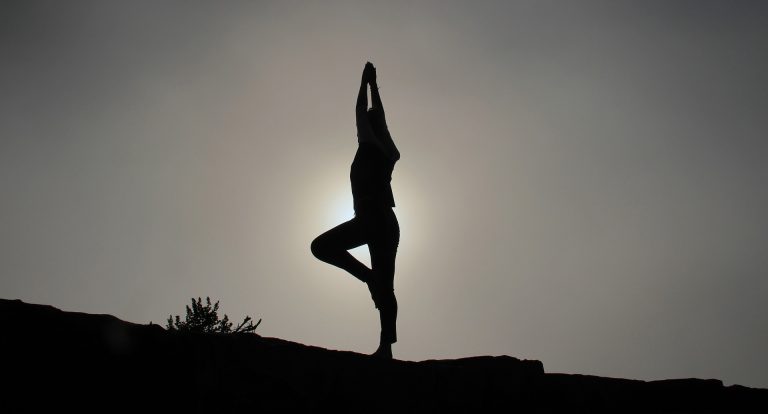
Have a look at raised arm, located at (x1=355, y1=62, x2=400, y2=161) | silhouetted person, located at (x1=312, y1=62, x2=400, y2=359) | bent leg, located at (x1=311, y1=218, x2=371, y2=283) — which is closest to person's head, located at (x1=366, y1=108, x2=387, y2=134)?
raised arm, located at (x1=355, y1=62, x2=400, y2=161)

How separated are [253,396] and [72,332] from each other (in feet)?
2.68

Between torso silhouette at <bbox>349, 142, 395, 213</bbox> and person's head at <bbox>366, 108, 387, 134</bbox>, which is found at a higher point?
person's head at <bbox>366, 108, 387, 134</bbox>

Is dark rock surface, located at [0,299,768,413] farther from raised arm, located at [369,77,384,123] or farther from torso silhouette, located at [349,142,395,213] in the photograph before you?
raised arm, located at [369,77,384,123]

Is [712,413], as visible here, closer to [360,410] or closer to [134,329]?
[360,410]

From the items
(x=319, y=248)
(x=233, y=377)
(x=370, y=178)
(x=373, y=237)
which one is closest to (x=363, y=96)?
(x=370, y=178)

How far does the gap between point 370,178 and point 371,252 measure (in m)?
0.56

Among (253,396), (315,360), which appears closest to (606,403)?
(315,360)

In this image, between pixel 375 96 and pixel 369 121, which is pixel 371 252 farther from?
pixel 375 96

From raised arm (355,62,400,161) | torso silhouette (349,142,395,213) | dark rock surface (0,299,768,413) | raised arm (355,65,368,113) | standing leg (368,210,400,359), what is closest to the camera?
dark rock surface (0,299,768,413)

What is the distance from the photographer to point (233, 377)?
107 inches

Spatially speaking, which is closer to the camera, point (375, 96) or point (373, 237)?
point (373, 237)

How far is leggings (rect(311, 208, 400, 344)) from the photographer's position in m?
4.25

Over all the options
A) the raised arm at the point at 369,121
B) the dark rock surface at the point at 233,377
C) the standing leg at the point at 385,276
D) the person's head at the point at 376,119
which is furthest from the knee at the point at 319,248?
the dark rock surface at the point at 233,377

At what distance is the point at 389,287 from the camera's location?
427cm
